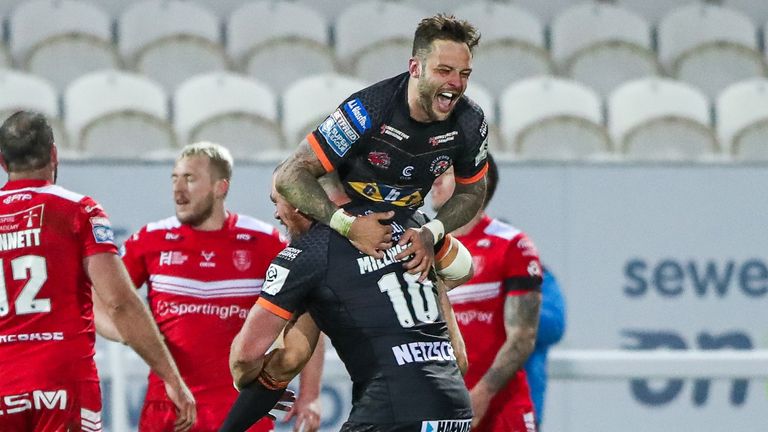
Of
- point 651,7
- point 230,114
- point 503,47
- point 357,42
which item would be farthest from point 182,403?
point 651,7

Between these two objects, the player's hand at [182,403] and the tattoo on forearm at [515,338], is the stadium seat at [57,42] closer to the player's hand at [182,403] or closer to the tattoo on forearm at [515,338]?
the player's hand at [182,403]

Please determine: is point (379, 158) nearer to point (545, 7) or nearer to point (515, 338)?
point (515, 338)

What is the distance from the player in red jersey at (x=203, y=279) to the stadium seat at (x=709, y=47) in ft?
19.2

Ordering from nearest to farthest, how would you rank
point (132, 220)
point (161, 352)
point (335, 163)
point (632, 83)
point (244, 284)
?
point (335, 163) → point (161, 352) → point (244, 284) → point (132, 220) → point (632, 83)

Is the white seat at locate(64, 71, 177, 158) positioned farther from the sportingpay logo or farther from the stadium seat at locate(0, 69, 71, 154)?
the sportingpay logo

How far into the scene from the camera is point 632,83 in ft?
33.8

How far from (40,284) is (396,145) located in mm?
1487

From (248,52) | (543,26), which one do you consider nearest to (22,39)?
(248,52)

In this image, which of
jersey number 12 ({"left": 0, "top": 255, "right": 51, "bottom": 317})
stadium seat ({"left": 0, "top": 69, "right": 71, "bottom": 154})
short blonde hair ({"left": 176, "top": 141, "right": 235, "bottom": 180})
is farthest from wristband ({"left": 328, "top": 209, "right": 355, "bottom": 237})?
stadium seat ({"left": 0, "top": 69, "right": 71, "bottom": 154})

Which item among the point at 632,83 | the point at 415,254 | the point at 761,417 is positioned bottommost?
the point at 761,417

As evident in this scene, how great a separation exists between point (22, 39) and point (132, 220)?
11.1 ft

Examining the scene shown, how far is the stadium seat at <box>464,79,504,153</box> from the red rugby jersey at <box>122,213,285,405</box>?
11.2 feet

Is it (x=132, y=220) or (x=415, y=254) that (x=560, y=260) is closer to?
(x=132, y=220)

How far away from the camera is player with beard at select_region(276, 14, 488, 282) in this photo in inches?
178
